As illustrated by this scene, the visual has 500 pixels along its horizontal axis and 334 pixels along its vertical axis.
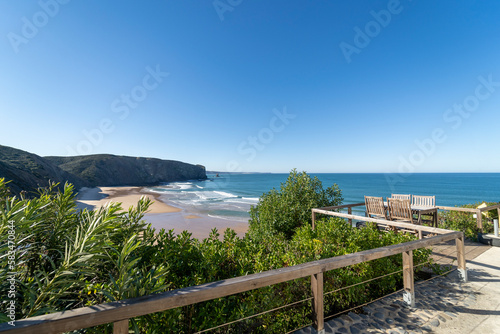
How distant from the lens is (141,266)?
6.08 feet

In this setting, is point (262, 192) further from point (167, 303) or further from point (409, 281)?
point (167, 303)

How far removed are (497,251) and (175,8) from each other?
47.5 ft

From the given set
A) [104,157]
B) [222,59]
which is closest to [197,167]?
[104,157]

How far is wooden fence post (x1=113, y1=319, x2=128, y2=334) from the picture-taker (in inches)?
44.5

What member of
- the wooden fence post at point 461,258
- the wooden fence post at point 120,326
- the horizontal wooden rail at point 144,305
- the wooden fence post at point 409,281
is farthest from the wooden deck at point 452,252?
the wooden fence post at point 120,326

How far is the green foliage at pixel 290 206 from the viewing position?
5.25 meters

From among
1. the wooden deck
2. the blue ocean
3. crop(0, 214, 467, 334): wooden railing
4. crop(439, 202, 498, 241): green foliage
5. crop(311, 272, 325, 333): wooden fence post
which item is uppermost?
crop(0, 214, 467, 334): wooden railing

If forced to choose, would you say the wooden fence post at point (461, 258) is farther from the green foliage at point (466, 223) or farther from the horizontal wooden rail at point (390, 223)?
the green foliage at point (466, 223)

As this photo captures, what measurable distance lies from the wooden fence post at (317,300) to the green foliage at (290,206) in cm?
292

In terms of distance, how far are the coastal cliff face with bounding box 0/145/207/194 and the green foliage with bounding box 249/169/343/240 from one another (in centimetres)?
2862

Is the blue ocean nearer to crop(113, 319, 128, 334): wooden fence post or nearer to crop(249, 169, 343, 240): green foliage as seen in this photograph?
crop(249, 169, 343, 240): green foliage

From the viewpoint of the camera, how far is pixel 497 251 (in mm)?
4898

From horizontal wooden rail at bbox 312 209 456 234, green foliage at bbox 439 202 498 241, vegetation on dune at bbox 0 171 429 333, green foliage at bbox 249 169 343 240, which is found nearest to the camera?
vegetation on dune at bbox 0 171 429 333

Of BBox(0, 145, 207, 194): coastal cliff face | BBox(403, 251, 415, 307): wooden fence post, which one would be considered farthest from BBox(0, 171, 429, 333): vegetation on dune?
BBox(0, 145, 207, 194): coastal cliff face
